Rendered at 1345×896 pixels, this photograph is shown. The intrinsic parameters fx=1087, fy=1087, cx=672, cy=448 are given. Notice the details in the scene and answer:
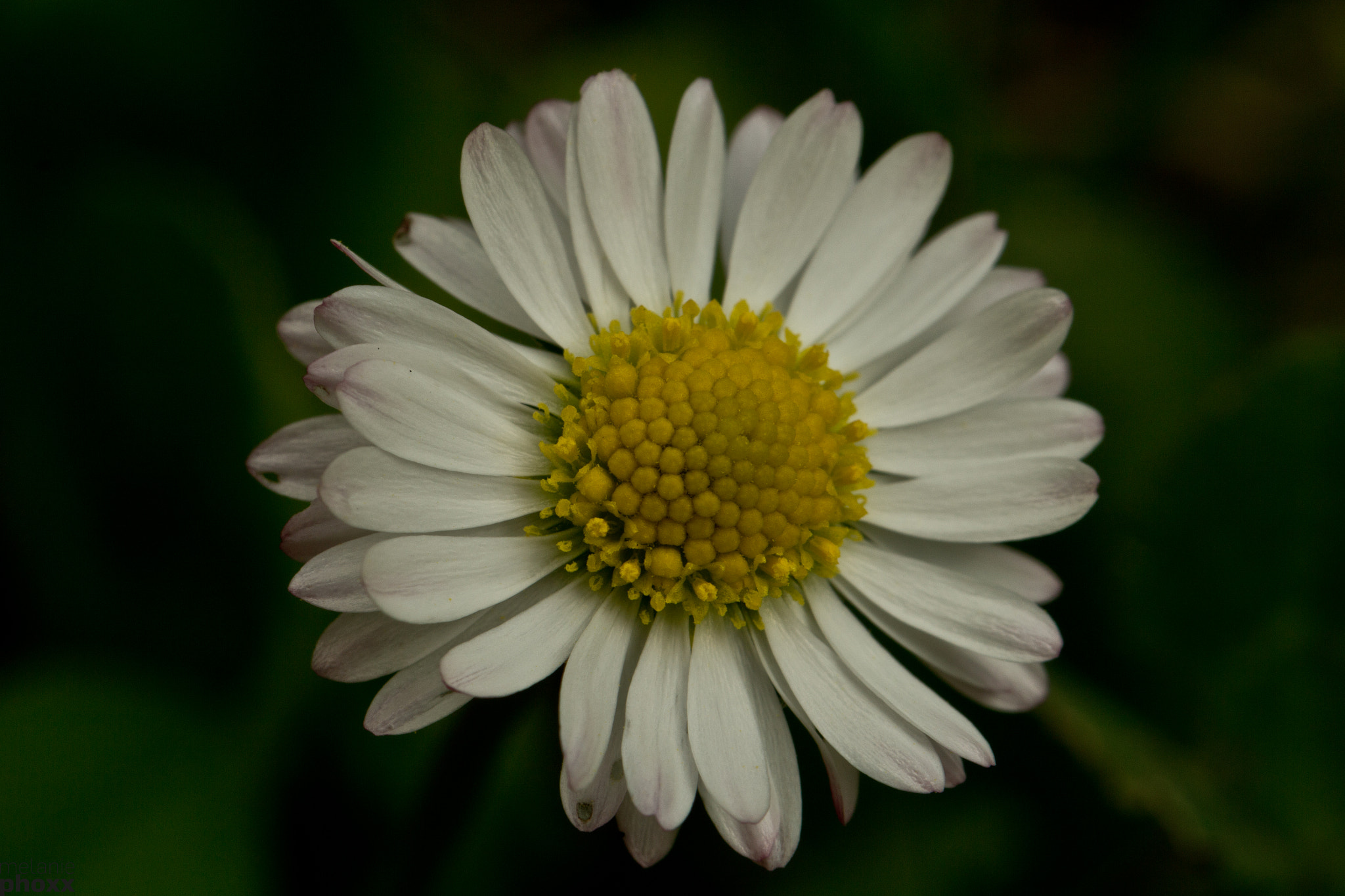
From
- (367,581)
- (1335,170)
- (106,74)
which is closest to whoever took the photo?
(367,581)

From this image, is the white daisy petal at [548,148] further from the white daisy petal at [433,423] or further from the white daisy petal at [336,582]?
the white daisy petal at [336,582]

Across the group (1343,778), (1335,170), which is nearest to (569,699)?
(1343,778)

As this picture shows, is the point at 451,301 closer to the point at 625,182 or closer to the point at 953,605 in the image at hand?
the point at 625,182

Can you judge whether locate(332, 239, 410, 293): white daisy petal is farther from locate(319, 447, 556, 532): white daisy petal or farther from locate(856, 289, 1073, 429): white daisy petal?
locate(856, 289, 1073, 429): white daisy petal

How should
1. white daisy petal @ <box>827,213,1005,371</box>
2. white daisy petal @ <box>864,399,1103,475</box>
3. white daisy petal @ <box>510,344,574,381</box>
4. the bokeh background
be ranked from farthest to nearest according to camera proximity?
the bokeh background → white daisy petal @ <box>827,213,1005,371</box> → white daisy petal @ <box>864,399,1103,475</box> → white daisy petal @ <box>510,344,574,381</box>

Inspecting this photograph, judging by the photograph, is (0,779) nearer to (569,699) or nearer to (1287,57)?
(569,699)

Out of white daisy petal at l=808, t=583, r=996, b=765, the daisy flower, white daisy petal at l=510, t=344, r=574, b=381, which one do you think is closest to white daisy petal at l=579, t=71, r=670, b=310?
the daisy flower

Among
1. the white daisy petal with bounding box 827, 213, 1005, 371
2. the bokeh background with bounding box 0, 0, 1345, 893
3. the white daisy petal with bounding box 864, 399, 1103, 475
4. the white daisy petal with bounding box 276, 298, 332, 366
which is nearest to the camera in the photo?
the white daisy petal with bounding box 276, 298, 332, 366
